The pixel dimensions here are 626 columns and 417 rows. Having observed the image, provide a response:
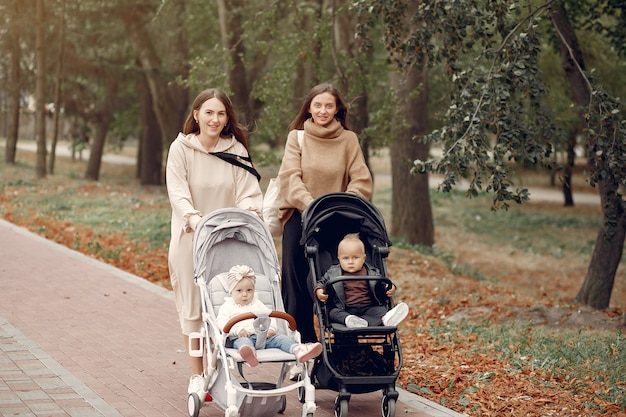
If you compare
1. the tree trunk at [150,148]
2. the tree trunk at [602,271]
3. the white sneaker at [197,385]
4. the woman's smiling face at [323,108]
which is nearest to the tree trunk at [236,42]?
the tree trunk at [602,271]

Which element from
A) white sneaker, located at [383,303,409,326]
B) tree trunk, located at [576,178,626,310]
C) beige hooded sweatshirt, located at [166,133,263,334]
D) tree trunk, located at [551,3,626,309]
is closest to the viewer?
white sneaker, located at [383,303,409,326]

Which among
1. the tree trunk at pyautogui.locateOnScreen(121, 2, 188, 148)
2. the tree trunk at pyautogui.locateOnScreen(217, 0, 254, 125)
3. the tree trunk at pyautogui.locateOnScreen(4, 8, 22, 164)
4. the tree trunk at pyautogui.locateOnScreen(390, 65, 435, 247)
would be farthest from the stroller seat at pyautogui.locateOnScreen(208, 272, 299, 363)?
the tree trunk at pyautogui.locateOnScreen(4, 8, 22, 164)

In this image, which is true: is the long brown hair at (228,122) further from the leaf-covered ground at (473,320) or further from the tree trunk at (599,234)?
the tree trunk at (599,234)

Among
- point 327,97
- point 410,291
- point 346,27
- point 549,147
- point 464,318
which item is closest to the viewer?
point 327,97

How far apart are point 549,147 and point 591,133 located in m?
0.66

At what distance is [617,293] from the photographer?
18484mm

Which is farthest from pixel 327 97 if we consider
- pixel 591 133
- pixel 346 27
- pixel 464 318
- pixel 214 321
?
pixel 346 27

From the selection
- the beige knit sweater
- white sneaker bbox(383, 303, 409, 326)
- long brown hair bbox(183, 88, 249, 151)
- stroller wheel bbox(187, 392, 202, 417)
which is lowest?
stroller wheel bbox(187, 392, 202, 417)

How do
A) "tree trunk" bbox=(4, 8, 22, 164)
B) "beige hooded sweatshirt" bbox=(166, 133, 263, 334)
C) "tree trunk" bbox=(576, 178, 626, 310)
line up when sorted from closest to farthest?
"beige hooded sweatshirt" bbox=(166, 133, 263, 334)
"tree trunk" bbox=(576, 178, 626, 310)
"tree trunk" bbox=(4, 8, 22, 164)

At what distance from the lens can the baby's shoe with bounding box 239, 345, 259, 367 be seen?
5.63m

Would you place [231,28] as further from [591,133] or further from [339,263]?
[339,263]

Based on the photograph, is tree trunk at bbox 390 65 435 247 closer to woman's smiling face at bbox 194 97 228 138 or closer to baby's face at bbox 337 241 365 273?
woman's smiling face at bbox 194 97 228 138

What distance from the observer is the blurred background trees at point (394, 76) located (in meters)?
8.72

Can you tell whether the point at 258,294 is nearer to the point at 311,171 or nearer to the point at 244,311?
the point at 244,311
